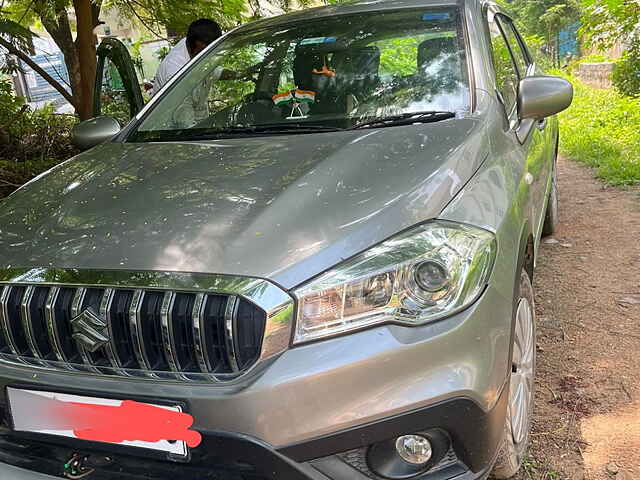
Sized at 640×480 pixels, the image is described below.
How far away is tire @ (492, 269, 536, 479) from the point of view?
2016mm

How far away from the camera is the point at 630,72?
951 cm

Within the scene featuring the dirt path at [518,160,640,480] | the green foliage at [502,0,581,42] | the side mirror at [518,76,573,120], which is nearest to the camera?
the dirt path at [518,160,640,480]

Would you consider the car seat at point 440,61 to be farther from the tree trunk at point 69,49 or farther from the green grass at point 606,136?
the tree trunk at point 69,49

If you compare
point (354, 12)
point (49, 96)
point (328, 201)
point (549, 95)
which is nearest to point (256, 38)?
point (354, 12)

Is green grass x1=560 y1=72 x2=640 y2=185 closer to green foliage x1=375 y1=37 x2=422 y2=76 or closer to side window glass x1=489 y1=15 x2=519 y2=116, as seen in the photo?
side window glass x1=489 y1=15 x2=519 y2=116

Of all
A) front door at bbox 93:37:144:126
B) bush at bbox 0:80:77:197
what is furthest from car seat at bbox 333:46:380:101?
bush at bbox 0:80:77:197

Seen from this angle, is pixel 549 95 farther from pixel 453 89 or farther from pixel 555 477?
pixel 555 477

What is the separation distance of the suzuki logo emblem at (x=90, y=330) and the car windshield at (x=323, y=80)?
1.21 m

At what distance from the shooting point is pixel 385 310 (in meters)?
1.58

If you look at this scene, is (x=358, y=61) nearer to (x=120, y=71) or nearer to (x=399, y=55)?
(x=399, y=55)

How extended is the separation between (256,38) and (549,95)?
1562 mm

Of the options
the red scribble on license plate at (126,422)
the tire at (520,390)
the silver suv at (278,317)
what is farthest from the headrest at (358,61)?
the red scribble on license plate at (126,422)

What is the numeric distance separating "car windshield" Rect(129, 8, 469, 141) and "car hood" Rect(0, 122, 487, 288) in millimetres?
224

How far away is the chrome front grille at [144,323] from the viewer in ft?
5.04
